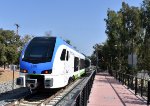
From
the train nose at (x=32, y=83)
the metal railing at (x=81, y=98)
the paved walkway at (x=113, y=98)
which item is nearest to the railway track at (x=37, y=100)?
the train nose at (x=32, y=83)

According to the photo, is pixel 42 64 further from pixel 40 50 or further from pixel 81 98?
pixel 81 98

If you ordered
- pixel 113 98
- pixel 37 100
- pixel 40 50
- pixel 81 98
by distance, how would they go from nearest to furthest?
pixel 81 98 < pixel 113 98 < pixel 37 100 < pixel 40 50

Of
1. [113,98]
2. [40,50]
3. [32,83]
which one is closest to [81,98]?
[113,98]

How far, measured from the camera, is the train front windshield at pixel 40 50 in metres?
21.0

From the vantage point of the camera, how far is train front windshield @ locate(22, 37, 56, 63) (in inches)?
829

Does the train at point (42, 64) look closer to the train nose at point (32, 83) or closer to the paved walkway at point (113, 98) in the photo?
the train nose at point (32, 83)

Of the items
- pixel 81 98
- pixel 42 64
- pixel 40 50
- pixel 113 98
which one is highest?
pixel 40 50

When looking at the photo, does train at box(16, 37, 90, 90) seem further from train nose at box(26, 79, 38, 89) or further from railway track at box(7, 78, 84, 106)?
railway track at box(7, 78, 84, 106)

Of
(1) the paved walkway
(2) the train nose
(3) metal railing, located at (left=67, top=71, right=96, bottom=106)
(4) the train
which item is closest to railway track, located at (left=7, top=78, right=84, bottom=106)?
(4) the train

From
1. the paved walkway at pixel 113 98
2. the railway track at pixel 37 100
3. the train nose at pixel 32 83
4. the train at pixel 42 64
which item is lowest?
the railway track at pixel 37 100

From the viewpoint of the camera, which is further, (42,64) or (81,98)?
(42,64)

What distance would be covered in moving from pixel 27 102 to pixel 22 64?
2.48 metres

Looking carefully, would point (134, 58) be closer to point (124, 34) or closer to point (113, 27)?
point (124, 34)

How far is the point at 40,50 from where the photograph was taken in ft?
70.8
